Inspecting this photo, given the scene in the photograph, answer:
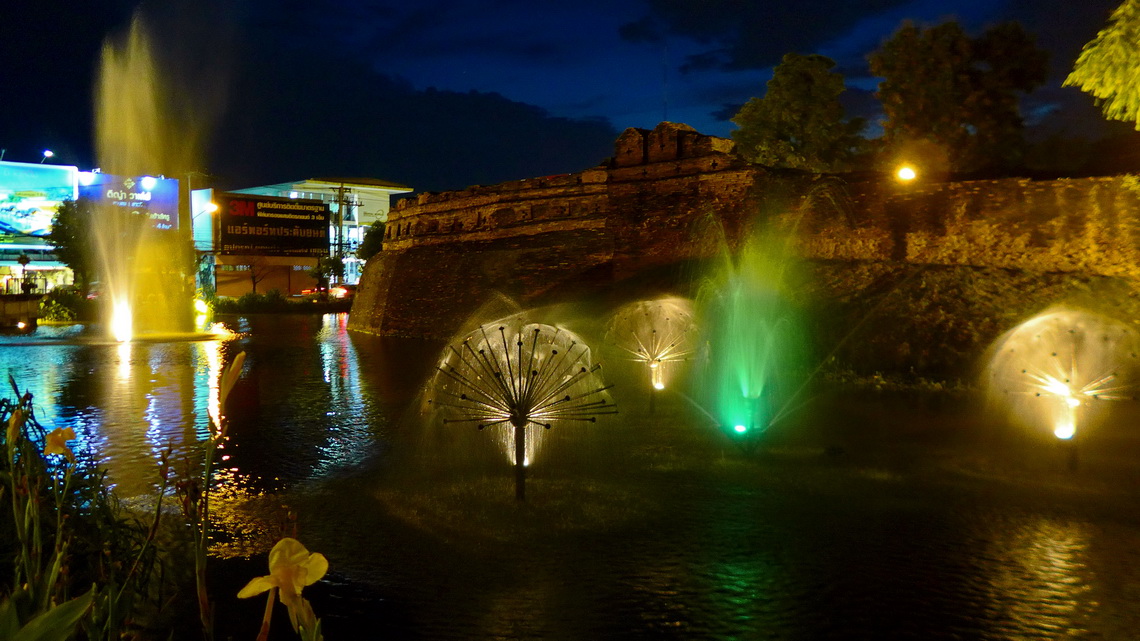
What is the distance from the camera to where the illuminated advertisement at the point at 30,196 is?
168 ft

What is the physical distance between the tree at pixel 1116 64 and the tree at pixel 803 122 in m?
Result: 24.2

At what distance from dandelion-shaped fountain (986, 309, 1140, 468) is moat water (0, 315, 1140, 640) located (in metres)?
1.01

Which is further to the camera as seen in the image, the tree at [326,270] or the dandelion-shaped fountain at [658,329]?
the tree at [326,270]

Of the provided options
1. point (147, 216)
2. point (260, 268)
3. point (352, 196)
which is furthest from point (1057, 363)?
point (352, 196)

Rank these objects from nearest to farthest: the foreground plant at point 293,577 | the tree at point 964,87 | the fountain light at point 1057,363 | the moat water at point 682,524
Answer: the foreground plant at point 293,577, the moat water at point 682,524, the fountain light at point 1057,363, the tree at point 964,87

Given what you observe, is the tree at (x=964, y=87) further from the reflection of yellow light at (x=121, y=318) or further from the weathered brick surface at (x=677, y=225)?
the reflection of yellow light at (x=121, y=318)

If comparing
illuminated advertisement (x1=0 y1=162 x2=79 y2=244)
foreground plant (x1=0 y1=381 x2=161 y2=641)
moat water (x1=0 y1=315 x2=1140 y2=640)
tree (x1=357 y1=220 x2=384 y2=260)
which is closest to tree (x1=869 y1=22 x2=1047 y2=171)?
moat water (x1=0 y1=315 x2=1140 y2=640)

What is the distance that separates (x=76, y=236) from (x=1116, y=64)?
4428cm

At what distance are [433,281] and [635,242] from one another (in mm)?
8715

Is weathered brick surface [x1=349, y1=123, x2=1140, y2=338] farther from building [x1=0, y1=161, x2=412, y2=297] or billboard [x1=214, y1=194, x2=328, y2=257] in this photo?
building [x1=0, y1=161, x2=412, y2=297]

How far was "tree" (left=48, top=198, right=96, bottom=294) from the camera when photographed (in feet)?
141

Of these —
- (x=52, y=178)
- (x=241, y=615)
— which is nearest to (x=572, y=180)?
(x=241, y=615)

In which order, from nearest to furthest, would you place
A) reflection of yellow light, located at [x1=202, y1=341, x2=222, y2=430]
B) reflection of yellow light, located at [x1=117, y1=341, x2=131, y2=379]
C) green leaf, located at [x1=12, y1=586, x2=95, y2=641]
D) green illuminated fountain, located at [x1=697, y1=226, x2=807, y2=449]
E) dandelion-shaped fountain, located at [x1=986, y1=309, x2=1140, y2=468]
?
green leaf, located at [x1=12, y1=586, x2=95, y2=641] → green illuminated fountain, located at [x1=697, y1=226, x2=807, y2=449] → reflection of yellow light, located at [x1=202, y1=341, x2=222, y2=430] → dandelion-shaped fountain, located at [x1=986, y1=309, x2=1140, y2=468] → reflection of yellow light, located at [x1=117, y1=341, x2=131, y2=379]

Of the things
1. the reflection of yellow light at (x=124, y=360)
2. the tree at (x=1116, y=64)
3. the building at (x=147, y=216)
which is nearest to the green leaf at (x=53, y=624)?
the tree at (x=1116, y=64)
